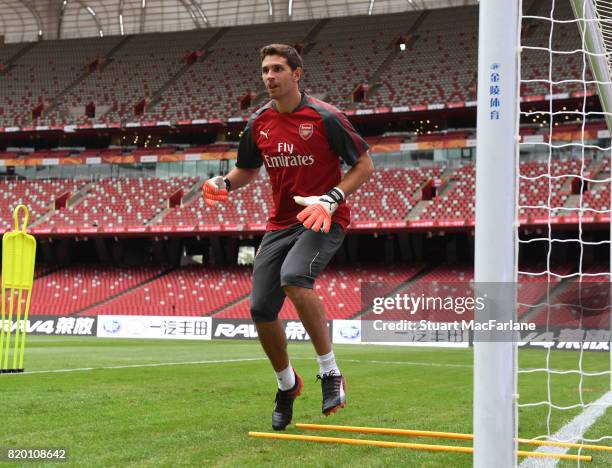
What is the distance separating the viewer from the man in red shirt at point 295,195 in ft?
16.5

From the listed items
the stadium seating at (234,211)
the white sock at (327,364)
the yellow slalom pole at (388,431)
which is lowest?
the stadium seating at (234,211)

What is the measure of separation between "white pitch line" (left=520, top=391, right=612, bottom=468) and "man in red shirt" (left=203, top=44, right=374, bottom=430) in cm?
137

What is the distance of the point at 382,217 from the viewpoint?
36250 mm

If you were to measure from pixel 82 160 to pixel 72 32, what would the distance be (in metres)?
15.1

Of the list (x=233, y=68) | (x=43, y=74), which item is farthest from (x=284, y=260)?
(x=43, y=74)

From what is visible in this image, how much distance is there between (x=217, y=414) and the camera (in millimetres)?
5961

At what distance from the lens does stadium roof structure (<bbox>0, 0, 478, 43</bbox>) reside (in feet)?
161

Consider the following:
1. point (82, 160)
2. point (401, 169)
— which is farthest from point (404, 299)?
point (82, 160)

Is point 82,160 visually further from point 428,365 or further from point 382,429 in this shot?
point 382,429

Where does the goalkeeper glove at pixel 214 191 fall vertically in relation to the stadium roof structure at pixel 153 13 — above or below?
below

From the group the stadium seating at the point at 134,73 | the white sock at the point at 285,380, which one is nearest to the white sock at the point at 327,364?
the white sock at the point at 285,380

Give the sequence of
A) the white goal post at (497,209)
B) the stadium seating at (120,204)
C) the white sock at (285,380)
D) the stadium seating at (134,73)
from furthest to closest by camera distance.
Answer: the stadium seating at (134,73)
the stadium seating at (120,204)
the white sock at (285,380)
the white goal post at (497,209)

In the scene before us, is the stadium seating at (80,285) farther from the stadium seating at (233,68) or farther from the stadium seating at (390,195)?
the stadium seating at (390,195)

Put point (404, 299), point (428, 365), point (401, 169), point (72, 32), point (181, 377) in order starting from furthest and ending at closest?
point (72, 32) → point (401, 169) → point (404, 299) → point (428, 365) → point (181, 377)
